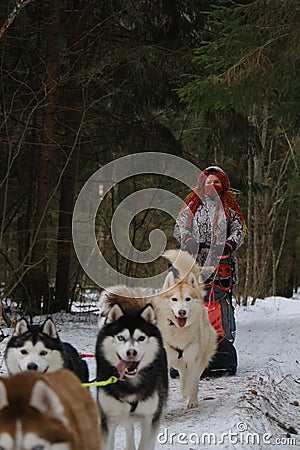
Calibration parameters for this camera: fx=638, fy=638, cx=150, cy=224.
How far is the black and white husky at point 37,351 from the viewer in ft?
12.3

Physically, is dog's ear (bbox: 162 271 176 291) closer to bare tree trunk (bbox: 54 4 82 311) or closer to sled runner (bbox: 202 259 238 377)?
sled runner (bbox: 202 259 238 377)

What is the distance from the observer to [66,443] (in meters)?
2.10

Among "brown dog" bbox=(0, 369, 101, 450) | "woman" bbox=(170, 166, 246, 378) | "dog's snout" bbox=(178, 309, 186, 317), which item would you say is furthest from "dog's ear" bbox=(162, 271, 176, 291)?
"brown dog" bbox=(0, 369, 101, 450)

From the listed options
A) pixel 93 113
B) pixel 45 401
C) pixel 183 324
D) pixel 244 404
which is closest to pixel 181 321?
pixel 183 324

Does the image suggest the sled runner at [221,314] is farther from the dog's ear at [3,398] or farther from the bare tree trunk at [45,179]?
the dog's ear at [3,398]

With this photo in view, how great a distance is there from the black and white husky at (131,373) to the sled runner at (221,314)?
277cm

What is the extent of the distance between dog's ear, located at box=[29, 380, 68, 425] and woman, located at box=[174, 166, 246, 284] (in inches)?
183

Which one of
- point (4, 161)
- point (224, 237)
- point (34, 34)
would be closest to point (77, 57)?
point (34, 34)

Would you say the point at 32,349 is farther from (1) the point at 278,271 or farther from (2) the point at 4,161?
(1) the point at 278,271

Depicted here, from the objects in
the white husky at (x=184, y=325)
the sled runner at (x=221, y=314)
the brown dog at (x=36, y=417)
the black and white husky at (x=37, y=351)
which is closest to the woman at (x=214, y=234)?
the sled runner at (x=221, y=314)

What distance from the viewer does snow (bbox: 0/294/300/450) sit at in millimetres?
4590

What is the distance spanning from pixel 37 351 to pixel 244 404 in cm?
230

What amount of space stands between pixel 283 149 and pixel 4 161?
10593mm

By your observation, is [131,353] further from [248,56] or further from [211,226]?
[248,56]
